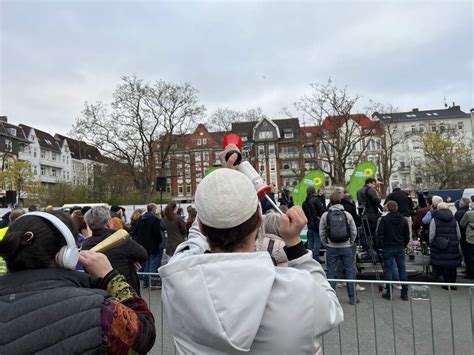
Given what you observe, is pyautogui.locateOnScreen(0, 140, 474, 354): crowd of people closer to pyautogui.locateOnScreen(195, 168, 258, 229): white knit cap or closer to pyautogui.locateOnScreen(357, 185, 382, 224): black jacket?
pyautogui.locateOnScreen(195, 168, 258, 229): white knit cap

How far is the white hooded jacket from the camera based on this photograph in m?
1.29

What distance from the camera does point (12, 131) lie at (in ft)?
205

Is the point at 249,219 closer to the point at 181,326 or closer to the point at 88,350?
the point at 181,326

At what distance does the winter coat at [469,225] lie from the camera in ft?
27.5

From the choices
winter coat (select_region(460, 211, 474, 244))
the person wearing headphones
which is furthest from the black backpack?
the person wearing headphones

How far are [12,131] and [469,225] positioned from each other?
6786cm

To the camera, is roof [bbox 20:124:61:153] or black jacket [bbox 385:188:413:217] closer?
black jacket [bbox 385:188:413:217]

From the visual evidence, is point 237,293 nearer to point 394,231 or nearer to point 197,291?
point 197,291

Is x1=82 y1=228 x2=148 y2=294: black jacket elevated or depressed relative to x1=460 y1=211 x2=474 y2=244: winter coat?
elevated

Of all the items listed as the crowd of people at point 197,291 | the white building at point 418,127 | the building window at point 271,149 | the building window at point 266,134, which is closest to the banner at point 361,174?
the crowd of people at point 197,291

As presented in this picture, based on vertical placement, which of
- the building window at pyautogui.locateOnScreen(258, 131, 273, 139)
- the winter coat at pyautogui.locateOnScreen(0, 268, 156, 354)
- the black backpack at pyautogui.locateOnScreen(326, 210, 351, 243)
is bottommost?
the black backpack at pyautogui.locateOnScreen(326, 210, 351, 243)

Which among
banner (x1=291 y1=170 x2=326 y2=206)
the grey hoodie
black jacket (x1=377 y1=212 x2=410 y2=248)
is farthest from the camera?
banner (x1=291 y1=170 x2=326 y2=206)

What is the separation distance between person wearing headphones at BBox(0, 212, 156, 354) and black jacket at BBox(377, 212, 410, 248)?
6.50 meters

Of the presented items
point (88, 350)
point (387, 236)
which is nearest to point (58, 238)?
point (88, 350)
